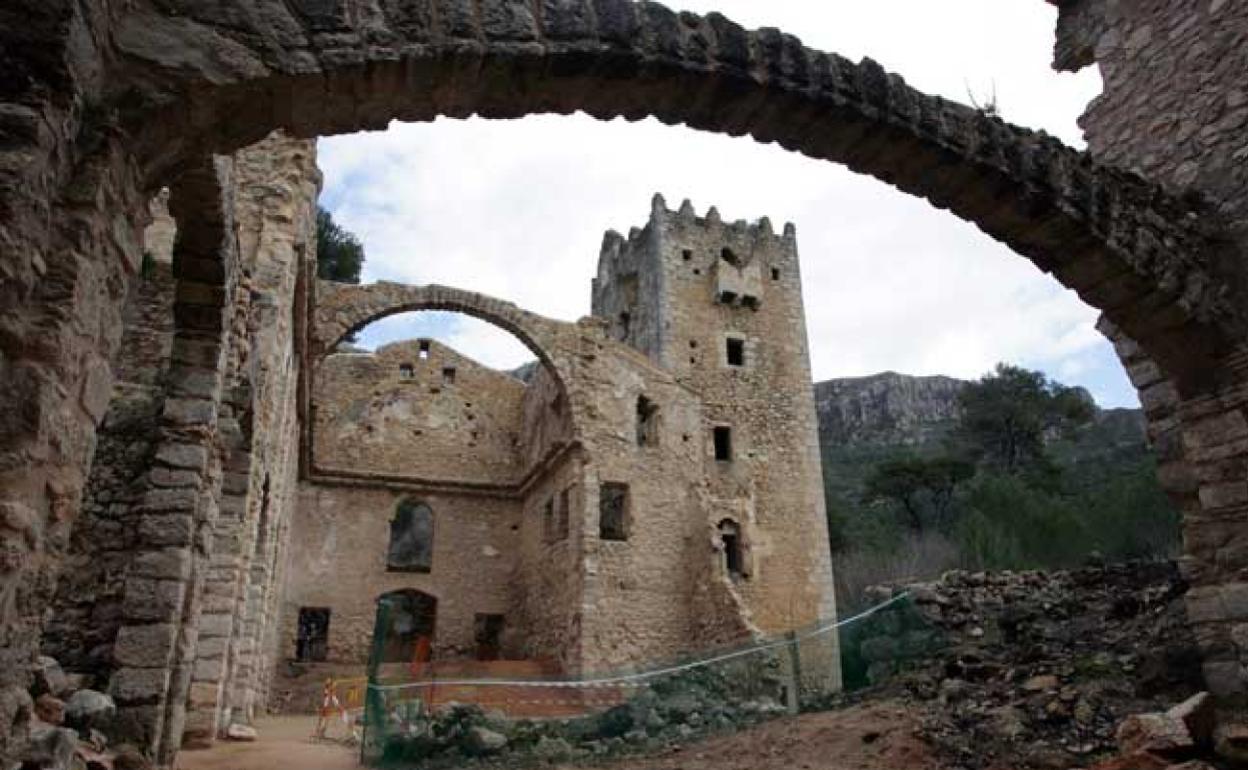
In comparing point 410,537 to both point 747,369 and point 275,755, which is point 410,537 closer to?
point 747,369

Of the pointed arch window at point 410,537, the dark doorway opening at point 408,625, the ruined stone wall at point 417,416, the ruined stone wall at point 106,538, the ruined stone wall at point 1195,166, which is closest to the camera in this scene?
the ruined stone wall at point 1195,166

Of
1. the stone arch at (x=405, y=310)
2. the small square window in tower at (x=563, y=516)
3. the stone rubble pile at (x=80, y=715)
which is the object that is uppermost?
the stone arch at (x=405, y=310)

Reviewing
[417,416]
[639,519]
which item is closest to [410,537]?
[417,416]

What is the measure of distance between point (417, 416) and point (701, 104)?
17.1m

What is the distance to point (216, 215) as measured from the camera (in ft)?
17.6

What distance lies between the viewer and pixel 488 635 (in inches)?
746

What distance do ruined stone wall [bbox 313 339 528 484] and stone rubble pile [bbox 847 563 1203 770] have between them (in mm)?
Result: 12050

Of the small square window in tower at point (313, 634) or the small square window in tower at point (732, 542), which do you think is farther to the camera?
the small square window in tower at point (732, 542)

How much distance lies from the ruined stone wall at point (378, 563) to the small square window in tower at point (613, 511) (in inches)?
124

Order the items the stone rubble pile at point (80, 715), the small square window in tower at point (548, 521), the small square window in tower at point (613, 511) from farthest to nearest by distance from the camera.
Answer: the small square window in tower at point (548, 521)
the small square window in tower at point (613, 511)
the stone rubble pile at point (80, 715)

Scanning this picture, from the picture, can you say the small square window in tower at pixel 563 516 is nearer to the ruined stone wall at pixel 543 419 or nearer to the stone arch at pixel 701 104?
the ruined stone wall at pixel 543 419

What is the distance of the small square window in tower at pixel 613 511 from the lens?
51.8 ft

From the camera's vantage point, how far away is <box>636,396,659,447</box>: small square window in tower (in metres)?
16.9

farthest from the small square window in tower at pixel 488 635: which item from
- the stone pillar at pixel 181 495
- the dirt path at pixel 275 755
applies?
the stone pillar at pixel 181 495
